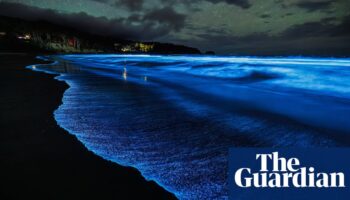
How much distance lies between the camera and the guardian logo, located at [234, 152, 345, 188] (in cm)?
258

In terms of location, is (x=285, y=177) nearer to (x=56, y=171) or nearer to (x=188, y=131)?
(x=188, y=131)

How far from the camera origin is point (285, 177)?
2.63m

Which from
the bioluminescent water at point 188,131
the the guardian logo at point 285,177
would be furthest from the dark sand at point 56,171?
the the guardian logo at point 285,177

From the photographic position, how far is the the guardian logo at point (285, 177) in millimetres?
2580

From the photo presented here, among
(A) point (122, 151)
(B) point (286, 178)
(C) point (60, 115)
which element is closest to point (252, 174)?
(B) point (286, 178)

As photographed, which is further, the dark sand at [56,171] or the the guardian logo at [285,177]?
the the guardian logo at [285,177]

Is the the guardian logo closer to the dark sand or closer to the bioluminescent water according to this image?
the bioluminescent water

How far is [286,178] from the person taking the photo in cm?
262

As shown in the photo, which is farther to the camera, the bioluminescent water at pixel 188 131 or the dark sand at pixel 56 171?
Result: the bioluminescent water at pixel 188 131

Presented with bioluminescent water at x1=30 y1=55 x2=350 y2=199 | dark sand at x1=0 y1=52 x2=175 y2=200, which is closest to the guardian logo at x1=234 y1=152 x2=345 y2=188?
bioluminescent water at x1=30 y1=55 x2=350 y2=199

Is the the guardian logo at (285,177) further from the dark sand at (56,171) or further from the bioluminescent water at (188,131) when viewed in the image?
the dark sand at (56,171)

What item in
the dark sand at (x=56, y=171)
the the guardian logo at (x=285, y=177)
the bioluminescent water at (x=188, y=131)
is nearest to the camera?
the dark sand at (x=56, y=171)

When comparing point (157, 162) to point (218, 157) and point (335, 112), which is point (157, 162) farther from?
point (335, 112)

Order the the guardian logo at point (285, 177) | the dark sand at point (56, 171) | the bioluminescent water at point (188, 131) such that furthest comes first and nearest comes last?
the bioluminescent water at point (188, 131) → the the guardian logo at point (285, 177) → the dark sand at point (56, 171)
